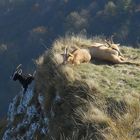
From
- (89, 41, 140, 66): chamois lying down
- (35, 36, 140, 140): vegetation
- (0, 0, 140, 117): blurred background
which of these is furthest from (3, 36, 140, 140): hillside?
(0, 0, 140, 117): blurred background

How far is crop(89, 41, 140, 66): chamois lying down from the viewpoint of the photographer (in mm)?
13680

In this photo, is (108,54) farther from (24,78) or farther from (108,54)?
(24,78)

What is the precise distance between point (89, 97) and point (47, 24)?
87.4 meters

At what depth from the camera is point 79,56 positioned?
1312 centimetres

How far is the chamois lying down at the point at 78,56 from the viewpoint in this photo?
1302 centimetres

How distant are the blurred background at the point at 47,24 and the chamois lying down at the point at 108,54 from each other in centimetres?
5160

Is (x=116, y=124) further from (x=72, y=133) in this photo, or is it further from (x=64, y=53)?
(x=64, y=53)

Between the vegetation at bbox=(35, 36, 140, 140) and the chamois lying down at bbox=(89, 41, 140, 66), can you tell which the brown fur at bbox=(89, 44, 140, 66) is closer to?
the chamois lying down at bbox=(89, 41, 140, 66)

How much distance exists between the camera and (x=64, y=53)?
13.1 m

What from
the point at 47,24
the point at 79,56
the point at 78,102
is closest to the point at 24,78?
the point at 79,56

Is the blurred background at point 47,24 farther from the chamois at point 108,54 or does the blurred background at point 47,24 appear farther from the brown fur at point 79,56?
the brown fur at point 79,56

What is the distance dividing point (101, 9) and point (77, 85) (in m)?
82.2

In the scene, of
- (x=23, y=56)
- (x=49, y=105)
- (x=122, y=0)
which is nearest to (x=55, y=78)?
(x=49, y=105)

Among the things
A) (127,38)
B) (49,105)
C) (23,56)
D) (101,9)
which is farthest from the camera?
(101,9)
